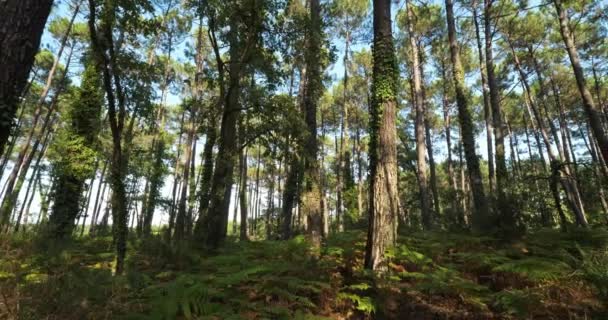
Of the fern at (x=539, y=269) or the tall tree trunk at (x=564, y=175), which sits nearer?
the fern at (x=539, y=269)

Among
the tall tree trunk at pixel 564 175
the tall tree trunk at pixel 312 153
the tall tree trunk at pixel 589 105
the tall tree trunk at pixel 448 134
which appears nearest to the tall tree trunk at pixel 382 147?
the tall tree trunk at pixel 312 153

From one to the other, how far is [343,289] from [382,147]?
2.41 metres

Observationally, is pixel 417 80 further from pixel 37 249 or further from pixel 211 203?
pixel 37 249

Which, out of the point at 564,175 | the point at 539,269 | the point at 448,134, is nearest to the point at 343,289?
the point at 539,269

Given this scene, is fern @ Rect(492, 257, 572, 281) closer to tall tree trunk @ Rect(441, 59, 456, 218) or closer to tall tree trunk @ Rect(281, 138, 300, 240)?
tall tree trunk @ Rect(281, 138, 300, 240)

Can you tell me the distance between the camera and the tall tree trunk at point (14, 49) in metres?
2.72

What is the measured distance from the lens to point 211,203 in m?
9.34

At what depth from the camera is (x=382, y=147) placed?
18.3 feet

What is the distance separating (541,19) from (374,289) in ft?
75.3

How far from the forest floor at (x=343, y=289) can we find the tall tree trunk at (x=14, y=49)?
192 centimetres

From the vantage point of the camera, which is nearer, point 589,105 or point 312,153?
point 589,105

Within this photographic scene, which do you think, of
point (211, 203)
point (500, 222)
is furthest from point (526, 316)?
point (211, 203)

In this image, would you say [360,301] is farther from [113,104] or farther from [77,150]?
[77,150]

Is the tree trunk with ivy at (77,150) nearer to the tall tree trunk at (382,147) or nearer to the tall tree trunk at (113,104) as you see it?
the tall tree trunk at (113,104)
